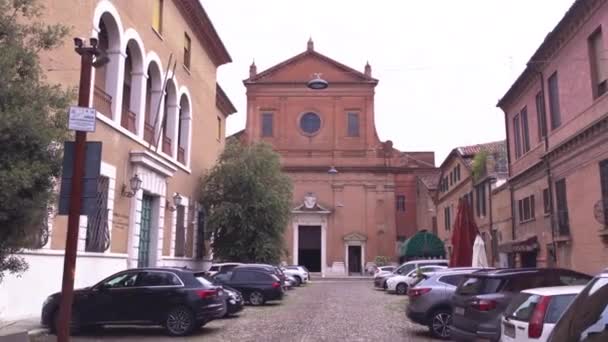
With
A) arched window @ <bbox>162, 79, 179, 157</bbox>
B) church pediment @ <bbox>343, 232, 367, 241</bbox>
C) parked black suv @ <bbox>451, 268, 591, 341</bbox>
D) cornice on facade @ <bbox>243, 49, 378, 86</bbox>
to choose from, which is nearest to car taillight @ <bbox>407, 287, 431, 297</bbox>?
parked black suv @ <bbox>451, 268, 591, 341</bbox>

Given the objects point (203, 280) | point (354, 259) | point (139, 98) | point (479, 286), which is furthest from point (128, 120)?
point (354, 259)

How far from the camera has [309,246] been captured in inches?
2192

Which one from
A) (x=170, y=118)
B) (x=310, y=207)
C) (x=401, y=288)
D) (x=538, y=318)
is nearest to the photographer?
(x=538, y=318)

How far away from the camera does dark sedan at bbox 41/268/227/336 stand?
13367mm

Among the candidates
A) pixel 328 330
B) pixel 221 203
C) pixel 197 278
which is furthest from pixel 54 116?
pixel 221 203

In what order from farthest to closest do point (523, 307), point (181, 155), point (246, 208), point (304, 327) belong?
point (246, 208)
point (181, 155)
point (304, 327)
point (523, 307)

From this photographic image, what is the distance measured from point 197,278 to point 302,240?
4181cm

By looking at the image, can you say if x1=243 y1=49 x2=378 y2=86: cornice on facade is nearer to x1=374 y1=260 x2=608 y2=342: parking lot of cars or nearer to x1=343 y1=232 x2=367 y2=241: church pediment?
x1=343 y1=232 x2=367 y2=241: church pediment

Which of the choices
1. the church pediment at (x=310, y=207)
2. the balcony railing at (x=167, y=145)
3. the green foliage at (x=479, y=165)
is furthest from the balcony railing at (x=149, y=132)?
the church pediment at (x=310, y=207)

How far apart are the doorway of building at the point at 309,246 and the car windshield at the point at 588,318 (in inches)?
2012

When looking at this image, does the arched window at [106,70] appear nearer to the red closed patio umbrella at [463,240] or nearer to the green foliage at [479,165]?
the red closed patio umbrella at [463,240]

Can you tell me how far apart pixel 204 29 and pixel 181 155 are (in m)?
6.81

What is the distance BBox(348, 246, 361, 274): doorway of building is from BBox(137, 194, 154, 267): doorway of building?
1258 inches

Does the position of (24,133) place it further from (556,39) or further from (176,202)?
(176,202)
